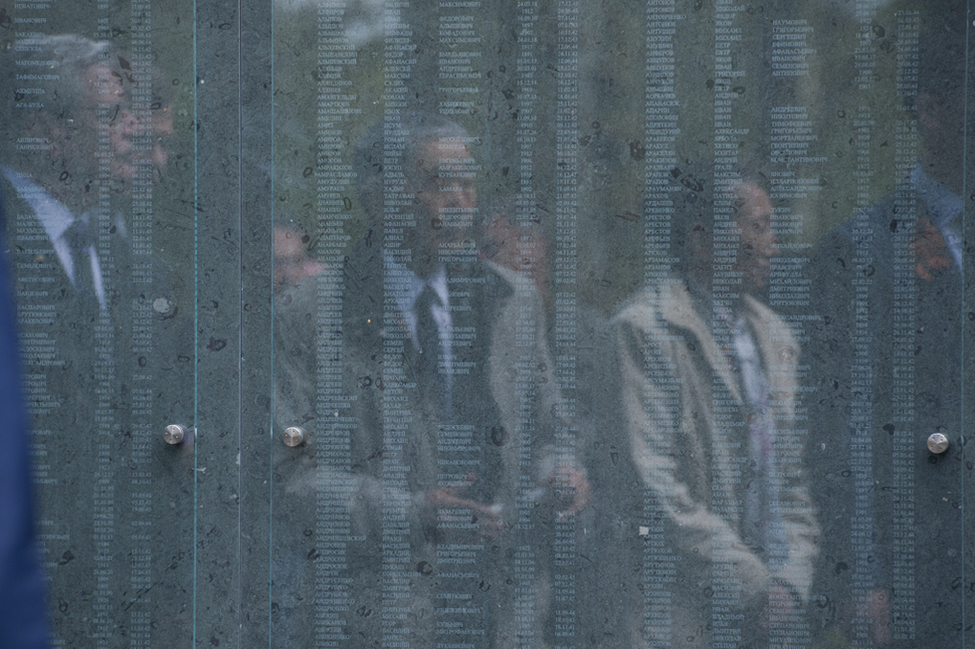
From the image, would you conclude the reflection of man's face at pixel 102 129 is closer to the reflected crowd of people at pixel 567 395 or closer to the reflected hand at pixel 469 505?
the reflected crowd of people at pixel 567 395

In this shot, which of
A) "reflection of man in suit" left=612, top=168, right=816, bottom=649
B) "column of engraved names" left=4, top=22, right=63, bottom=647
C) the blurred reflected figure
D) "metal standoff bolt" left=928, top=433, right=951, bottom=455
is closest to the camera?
the blurred reflected figure

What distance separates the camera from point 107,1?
3.69m

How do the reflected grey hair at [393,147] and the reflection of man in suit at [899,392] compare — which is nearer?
the reflection of man in suit at [899,392]

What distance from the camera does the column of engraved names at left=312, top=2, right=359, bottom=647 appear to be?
12.1 feet

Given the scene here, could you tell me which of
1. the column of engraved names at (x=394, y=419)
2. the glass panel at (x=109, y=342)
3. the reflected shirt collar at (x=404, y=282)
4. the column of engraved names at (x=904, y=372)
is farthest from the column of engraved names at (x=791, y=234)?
the glass panel at (x=109, y=342)

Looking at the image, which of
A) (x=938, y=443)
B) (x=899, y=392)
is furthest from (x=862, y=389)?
(x=938, y=443)

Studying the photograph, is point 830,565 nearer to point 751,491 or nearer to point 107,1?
point 751,491

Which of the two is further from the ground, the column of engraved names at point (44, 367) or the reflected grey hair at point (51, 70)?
the reflected grey hair at point (51, 70)

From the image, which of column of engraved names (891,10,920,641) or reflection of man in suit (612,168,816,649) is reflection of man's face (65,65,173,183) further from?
column of engraved names (891,10,920,641)

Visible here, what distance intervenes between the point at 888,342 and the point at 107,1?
4.03 metres

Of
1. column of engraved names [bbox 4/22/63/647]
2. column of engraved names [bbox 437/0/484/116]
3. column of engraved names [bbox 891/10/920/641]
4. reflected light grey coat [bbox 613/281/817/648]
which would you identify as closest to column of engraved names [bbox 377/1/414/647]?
column of engraved names [bbox 437/0/484/116]

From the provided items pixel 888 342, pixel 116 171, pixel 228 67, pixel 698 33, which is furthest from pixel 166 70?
pixel 888 342

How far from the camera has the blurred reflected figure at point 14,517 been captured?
1142mm

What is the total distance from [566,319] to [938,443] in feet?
5.82
